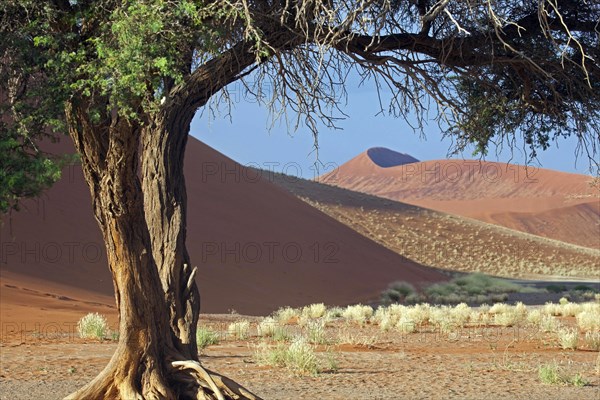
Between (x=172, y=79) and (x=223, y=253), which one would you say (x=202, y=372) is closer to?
(x=172, y=79)

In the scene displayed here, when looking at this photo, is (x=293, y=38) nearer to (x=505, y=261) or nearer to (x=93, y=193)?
(x=93, y=193)

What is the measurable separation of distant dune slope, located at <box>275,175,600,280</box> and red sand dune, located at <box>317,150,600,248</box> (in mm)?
16143

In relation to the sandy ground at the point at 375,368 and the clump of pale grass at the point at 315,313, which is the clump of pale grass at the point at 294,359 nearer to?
the sandy ground at the point at 375,368

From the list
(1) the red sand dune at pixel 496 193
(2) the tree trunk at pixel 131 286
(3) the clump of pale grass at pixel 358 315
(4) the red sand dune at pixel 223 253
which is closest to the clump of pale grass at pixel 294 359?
(2) the tree trunk at pixel 131 286

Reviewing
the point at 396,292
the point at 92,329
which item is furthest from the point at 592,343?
the point at 396,292

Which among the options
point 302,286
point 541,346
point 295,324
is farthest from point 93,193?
point 302,286

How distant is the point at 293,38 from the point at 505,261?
212 ft

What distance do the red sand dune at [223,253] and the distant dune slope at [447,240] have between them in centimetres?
1053

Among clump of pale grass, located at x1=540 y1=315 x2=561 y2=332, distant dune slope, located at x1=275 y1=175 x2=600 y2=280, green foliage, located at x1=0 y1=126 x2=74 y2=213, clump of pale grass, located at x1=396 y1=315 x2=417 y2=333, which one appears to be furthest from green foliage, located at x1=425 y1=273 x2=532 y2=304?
green foliage, located at x1=0 y1=126 x2=74 y2=213

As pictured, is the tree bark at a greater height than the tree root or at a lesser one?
greater

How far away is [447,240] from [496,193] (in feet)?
Result: 256

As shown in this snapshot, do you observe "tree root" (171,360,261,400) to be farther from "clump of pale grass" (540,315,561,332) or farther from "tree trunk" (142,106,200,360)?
"clump of pale grass" (540,315,561,332)

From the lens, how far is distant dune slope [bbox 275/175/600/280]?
222 feet

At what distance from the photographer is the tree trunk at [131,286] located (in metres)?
8.45
